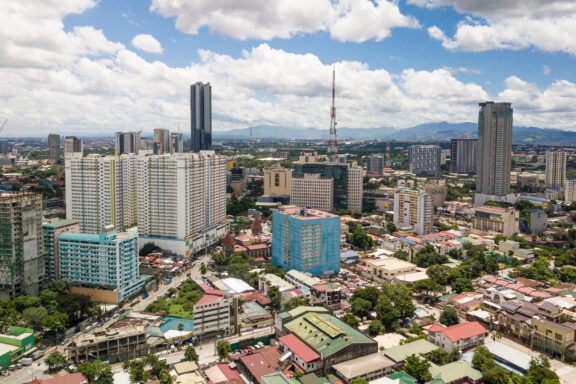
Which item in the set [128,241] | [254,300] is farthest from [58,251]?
[254,300]

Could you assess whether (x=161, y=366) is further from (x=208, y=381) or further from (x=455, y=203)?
(x=455, y=203)

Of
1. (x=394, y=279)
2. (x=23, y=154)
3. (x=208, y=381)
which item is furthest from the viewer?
(x=23, y=154)

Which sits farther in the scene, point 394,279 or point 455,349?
point 394,279

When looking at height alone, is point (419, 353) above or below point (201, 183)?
below

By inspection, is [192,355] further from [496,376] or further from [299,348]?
[496,376]

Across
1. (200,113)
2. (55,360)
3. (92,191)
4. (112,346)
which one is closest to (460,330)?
(112,346)

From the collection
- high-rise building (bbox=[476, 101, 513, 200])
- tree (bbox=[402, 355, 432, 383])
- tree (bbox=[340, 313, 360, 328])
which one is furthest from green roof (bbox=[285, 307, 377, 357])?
high-rise building (bbox=[476, 101, 513, 200])

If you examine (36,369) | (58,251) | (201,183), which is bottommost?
(36,369)
